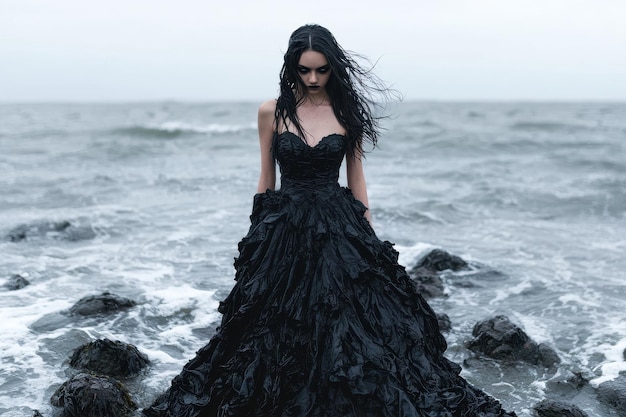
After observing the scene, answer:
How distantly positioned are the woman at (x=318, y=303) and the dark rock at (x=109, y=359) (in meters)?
1.66

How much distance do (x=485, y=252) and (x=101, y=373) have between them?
7160 mm

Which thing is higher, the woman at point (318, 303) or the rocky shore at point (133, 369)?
the woman at point (318, 303)

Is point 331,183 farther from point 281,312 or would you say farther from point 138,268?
point 138,268

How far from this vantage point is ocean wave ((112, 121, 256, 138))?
3578 centimetres

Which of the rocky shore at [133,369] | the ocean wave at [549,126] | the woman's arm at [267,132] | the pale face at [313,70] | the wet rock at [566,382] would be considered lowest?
the wet rock at [566,382]

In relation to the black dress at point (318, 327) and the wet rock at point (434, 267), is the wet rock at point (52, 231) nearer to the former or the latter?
the wet rock at point (434, 267)

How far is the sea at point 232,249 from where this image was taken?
22.3ft

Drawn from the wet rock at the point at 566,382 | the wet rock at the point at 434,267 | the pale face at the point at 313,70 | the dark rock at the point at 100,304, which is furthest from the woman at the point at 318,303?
the wet rock at the point at 434,267

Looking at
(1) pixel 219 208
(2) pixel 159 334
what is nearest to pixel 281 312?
(2) pixel 159 334

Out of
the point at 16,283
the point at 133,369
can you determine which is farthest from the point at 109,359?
the point at 16,283

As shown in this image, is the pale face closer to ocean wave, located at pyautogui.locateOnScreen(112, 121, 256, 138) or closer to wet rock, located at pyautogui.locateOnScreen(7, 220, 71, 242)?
wet rock, located at pyautogui.locateOnScreen(7, 220, 71, 242)

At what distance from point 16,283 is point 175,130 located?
28628 millimetres

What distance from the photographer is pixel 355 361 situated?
13.6ft

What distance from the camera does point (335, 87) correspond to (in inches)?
183
